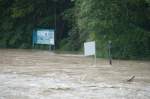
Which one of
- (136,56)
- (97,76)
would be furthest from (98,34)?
(97,76)

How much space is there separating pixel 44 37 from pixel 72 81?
2136cm

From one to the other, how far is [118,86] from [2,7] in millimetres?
28200

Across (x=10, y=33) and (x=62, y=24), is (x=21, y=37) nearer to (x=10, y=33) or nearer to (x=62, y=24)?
(x=10, y=33)

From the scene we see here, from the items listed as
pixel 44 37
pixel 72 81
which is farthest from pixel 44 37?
pixel 72 81

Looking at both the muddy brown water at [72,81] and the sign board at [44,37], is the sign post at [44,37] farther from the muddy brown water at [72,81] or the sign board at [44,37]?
the muddy brown water at [72,81]

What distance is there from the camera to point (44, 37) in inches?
1521

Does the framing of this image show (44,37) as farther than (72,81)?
Yes

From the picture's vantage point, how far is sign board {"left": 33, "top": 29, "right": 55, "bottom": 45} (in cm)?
3803

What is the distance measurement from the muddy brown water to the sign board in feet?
43.7

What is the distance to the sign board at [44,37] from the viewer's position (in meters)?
38.0

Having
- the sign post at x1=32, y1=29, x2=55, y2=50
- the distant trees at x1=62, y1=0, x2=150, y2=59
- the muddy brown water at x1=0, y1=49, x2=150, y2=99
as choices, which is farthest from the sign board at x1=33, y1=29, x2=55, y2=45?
the muddy brown water at x1=0, y1=49, x2=150, y2=99

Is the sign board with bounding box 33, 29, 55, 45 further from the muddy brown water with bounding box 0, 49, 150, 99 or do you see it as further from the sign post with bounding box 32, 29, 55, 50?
the muddy brown water with bounding box 0, 49, 150, 99

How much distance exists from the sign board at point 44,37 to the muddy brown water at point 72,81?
43.7 feet

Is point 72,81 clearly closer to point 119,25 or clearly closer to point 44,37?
point 119,25
